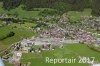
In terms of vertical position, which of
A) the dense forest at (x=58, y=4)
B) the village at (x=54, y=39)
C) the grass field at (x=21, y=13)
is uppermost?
the village at (x=54, y=39)

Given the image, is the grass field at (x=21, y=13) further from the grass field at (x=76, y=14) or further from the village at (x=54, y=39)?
the grass field at (x=76, y=14)

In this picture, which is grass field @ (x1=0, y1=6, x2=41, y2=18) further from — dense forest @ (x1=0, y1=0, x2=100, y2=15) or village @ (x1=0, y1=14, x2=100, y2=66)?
village @ (x1=0, y1=14, x2=100, y2=66)

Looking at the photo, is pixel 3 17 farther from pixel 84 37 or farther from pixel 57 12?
pixel 84 37

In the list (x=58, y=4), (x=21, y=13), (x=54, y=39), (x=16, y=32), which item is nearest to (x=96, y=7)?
(x=58, y=4)

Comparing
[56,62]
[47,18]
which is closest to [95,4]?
[47,18]

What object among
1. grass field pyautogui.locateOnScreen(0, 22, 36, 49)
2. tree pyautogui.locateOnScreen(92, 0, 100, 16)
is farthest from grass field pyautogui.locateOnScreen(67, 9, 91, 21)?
grass field pyautogui.locateOnScreen(0, 22, 36, 49)

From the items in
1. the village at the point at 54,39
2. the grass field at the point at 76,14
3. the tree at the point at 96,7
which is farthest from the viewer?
the tree at the point at 96,7

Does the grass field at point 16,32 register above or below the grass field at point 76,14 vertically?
above

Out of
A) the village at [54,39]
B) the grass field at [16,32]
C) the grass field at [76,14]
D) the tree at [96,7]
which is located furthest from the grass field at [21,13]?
the tree at [96,7]
